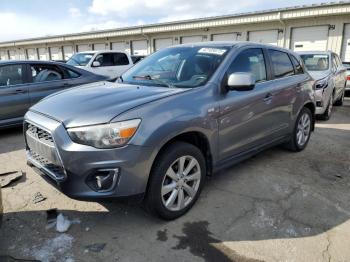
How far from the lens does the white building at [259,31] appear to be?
15.2 metres

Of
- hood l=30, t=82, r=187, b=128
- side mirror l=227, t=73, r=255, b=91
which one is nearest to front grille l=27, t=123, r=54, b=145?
hood l=30, t=82, r=187, b=128

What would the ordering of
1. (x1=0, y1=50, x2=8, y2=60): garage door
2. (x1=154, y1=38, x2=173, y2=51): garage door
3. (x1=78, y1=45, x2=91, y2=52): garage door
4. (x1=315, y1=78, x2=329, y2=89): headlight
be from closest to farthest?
1. (x1=315, y1=78, x2=329, y2=89): headlight
2. (x1=154, y1=38, x2=173, y2=51): garage door
3. (x1=78, y1=45, x2=91, y2=52): garage door
4. (x1=0, y1=50, x2=8, y2=60): garage door

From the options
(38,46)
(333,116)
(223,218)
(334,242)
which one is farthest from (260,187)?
(38,46)

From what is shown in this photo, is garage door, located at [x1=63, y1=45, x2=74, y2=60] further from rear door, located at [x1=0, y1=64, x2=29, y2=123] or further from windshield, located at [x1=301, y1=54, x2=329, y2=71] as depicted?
windshield, located at [x1=301, y1=54, x2=329, y2=71]

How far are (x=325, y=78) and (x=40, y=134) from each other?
261 inches

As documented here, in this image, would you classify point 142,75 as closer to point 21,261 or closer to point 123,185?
point 123,185

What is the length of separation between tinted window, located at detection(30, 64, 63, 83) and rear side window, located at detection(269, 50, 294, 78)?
4.59 m

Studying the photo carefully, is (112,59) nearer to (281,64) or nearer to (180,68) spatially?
(281,64)

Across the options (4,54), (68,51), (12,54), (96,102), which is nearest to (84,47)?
(68,51)

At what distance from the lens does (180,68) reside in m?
3.86

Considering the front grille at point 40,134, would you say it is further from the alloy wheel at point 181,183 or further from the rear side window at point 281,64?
the rear side window at point 281,64

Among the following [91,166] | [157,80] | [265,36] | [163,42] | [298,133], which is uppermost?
[265,36]

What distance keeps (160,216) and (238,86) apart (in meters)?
1.54

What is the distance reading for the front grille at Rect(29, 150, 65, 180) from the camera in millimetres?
2879
